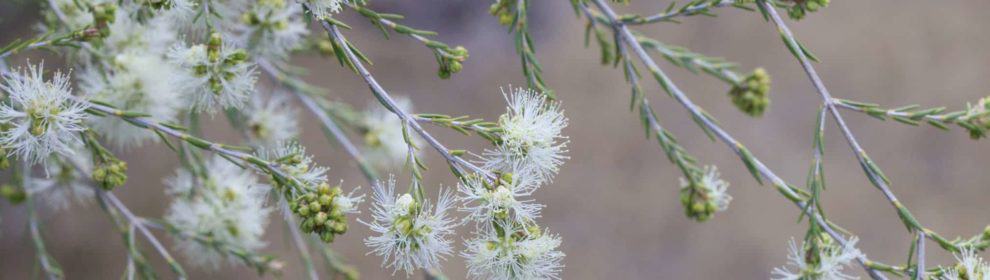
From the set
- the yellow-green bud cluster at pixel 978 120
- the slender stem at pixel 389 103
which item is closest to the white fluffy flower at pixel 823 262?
the yellow-green bud cluster at pixel 978 120

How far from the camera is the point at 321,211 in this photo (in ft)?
1.95

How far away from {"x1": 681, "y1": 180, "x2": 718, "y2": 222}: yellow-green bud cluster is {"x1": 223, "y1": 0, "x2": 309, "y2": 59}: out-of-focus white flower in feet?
1.20

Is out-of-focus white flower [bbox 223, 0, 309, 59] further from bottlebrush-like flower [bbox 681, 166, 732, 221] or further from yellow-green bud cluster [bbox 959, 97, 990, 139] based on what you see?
yellow-green bud cluster [bbox 959, 97, 990, 139]

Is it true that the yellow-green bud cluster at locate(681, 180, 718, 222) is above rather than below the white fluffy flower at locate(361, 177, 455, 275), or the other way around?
above

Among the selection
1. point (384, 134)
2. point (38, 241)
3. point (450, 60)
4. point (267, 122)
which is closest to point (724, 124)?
point (384, 134)

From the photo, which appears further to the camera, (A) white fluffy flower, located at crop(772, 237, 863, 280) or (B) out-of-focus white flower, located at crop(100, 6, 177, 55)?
(B) out-of-focus white flower, located at crop(100, 6, 177, 55)

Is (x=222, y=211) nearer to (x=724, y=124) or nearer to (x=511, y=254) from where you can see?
(x=511, y=254)

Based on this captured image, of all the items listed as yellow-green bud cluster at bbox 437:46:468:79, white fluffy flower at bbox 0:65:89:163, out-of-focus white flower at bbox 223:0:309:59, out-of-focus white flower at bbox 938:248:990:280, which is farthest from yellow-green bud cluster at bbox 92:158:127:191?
out-of-focus white flower at bbox 938:248:990:280

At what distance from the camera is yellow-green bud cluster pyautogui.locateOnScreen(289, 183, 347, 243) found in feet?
1.93

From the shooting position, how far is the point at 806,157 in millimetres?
1636

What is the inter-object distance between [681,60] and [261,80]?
0.98 m

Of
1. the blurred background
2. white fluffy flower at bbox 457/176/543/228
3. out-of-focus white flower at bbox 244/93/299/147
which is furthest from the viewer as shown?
the blurred background

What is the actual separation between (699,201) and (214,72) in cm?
41

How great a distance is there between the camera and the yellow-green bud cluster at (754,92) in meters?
0.71
